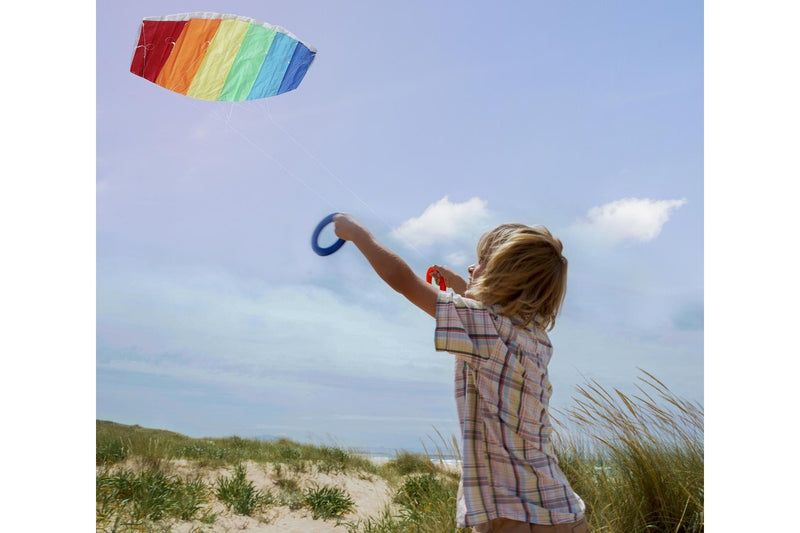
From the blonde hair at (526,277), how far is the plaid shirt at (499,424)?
0.09 metres

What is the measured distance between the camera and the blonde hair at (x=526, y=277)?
1.83 metres

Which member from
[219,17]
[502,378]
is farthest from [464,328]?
[219,17]

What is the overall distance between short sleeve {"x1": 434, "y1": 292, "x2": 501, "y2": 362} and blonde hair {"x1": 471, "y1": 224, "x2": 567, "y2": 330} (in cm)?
12

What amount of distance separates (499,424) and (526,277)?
44cm

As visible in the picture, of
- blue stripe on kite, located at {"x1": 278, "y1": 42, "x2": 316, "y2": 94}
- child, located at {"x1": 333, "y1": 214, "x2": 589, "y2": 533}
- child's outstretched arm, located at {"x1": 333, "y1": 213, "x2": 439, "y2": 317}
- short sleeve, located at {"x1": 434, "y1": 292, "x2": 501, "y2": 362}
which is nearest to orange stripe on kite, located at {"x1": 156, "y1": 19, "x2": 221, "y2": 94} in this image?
blue stripe on kite, located at {"x1": 278, "y1": 42, "x2": 316, "y2": 94}

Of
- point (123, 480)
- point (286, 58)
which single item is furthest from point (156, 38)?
point (123, 480)

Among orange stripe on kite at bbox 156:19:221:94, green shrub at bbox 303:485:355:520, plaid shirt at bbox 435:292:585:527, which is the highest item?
orange stripe on kite at bbox 156:19:221:94

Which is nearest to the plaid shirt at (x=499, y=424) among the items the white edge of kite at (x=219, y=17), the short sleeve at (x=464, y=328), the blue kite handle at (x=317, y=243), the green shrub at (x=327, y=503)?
the short sleeve at (x=464, y=328)

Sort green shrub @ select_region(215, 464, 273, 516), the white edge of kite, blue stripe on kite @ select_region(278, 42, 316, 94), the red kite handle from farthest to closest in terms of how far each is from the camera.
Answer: green shrub @ select_region(215, 464, 273, 516)
blue stripe on kite @ select_region(278, 42, 316, 94)
the white edge of kite
the red kite handle

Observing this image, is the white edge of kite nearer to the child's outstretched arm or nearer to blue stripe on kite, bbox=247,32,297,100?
blue stripe on kite, bbox=247,32,297,100

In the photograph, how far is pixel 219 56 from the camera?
4.29 meters

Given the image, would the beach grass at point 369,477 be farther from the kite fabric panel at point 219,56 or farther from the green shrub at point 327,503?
the kite fabric panel at point 219,56

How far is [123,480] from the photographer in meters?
4.57

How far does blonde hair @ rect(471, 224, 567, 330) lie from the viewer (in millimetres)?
1827
